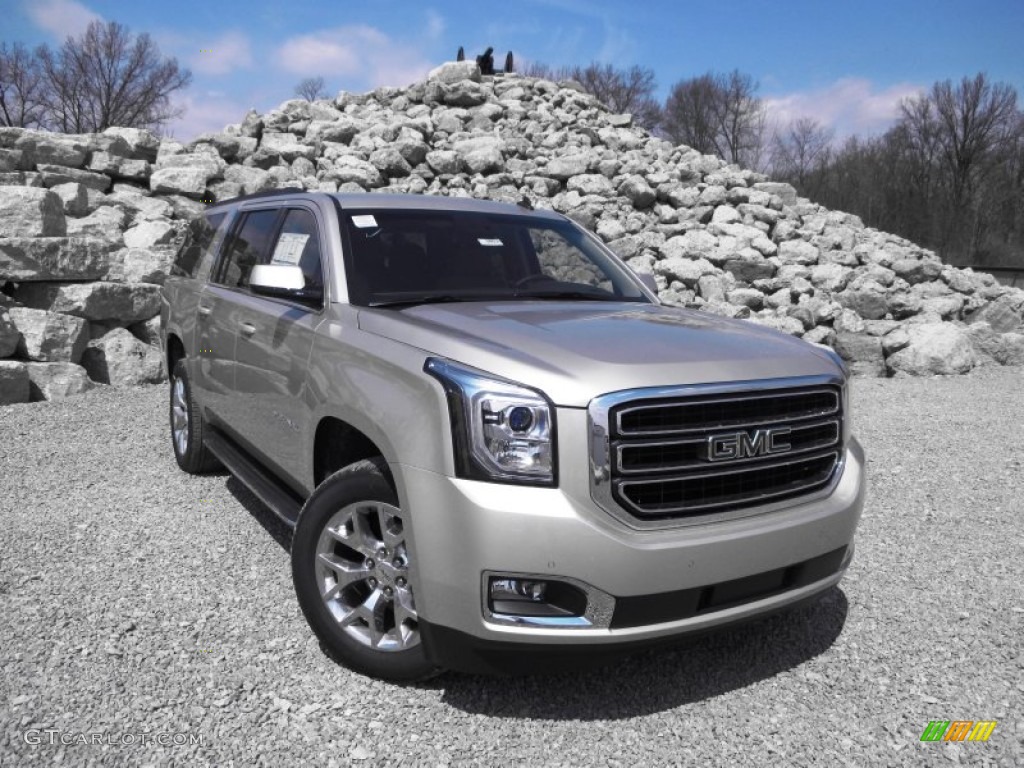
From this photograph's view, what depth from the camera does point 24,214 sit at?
9688 millimetres

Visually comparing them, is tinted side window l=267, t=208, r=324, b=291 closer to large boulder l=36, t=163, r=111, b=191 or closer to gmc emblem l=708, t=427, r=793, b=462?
gmc emblem l=708, t=427, r=793, b=462

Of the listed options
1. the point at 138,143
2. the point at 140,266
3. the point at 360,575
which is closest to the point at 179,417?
the point at 360,575

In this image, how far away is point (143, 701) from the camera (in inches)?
117

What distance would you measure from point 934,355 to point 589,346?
34.9 ft

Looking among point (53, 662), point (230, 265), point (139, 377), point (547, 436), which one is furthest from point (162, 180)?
point (547, 436)

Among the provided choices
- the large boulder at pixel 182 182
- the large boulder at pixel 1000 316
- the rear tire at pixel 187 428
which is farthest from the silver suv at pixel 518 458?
the large boulder at pixel 1000 316

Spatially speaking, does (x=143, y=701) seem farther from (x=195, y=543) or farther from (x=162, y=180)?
(x=162, y=180)

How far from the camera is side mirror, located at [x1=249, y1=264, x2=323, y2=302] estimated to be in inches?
136

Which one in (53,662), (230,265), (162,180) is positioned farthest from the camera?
(162,180)

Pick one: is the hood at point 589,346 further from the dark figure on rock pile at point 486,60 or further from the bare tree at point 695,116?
the bare tree at point 695,116

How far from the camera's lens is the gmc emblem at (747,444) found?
8.98 feet

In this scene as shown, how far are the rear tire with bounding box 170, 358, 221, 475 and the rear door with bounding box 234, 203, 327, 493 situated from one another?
1.13 m

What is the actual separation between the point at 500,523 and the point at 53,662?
2085mm

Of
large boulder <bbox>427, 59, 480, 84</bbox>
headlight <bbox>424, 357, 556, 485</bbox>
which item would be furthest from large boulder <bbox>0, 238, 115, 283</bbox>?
large boulder <bbox>427, 59, 480, 84</bbox>
